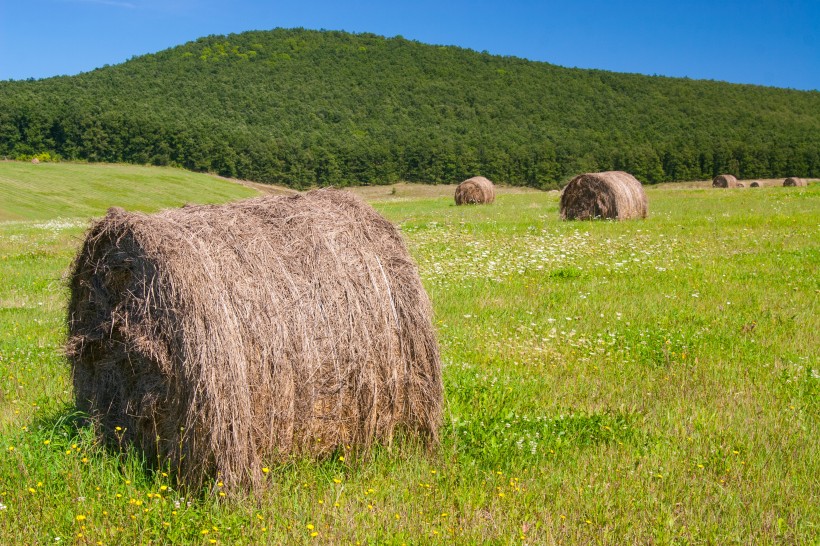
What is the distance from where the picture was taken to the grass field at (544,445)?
4.62m

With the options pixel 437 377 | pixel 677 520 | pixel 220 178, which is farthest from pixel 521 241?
pixel 220 178

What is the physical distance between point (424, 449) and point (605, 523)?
1586 mm

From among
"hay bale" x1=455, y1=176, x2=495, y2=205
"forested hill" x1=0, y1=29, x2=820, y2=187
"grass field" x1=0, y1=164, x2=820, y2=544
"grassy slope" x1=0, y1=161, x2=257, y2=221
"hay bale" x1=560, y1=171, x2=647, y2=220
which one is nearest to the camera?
"grass field" x1=0, y1=164, x2=820, y2=544

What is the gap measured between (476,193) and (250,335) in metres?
30.8

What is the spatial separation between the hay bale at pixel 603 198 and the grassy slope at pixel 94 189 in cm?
2552

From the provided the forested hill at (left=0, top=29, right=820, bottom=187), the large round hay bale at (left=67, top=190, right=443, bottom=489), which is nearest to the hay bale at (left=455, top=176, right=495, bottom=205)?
the large round hay bale at (left=67, top=190, right=443, bottom=489)

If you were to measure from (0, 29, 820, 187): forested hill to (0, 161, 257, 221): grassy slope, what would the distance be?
21.7 feet

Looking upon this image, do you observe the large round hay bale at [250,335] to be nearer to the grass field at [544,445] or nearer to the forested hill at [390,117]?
the grass field at [544,445]

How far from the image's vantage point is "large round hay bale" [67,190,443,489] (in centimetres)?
495

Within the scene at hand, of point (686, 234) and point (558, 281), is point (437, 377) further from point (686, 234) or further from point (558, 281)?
point (686, 234)

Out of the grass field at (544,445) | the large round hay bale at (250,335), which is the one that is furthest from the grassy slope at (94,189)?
the large round hay bale at (250,335)

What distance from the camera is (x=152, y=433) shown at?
5.40m

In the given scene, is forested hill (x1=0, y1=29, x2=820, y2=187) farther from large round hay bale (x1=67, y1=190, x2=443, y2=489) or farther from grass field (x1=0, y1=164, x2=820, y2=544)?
large round hay bale (x1=67, y1=190, x2=443, y2=489)

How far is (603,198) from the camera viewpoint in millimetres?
22281
